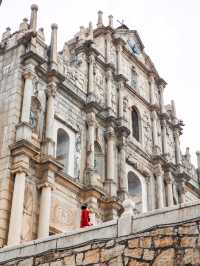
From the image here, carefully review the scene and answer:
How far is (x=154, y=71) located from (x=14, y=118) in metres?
12.6

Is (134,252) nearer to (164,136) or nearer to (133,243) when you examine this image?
(133,243)

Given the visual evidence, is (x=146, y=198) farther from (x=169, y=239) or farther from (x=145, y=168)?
(x=169, y=239)

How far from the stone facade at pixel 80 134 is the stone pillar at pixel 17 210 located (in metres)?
0.03

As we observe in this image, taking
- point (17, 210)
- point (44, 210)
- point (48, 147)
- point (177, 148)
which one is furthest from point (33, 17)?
point (177, 148)

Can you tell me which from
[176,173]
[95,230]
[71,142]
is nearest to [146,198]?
[176,173]

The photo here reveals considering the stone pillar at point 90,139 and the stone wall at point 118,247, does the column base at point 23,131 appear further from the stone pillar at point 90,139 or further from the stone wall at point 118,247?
the stone wall at point 118,247

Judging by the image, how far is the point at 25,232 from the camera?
1636 cm

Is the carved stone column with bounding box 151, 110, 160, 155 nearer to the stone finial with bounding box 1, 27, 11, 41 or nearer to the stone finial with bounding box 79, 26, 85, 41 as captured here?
the stone finial with bounding box 79, 26, 85, 41

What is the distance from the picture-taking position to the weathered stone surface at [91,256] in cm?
847

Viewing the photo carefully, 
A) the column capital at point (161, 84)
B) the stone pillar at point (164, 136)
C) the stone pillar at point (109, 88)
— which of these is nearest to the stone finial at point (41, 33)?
the stone pillar at point (109, 88)

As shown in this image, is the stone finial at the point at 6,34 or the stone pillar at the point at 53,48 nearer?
the stone pillar at the point at 53,48

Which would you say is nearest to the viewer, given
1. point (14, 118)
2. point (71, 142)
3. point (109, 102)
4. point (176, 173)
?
point (14, 118)

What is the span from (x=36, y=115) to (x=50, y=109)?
0.61 m

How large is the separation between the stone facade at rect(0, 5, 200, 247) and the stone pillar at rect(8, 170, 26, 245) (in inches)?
1.2
